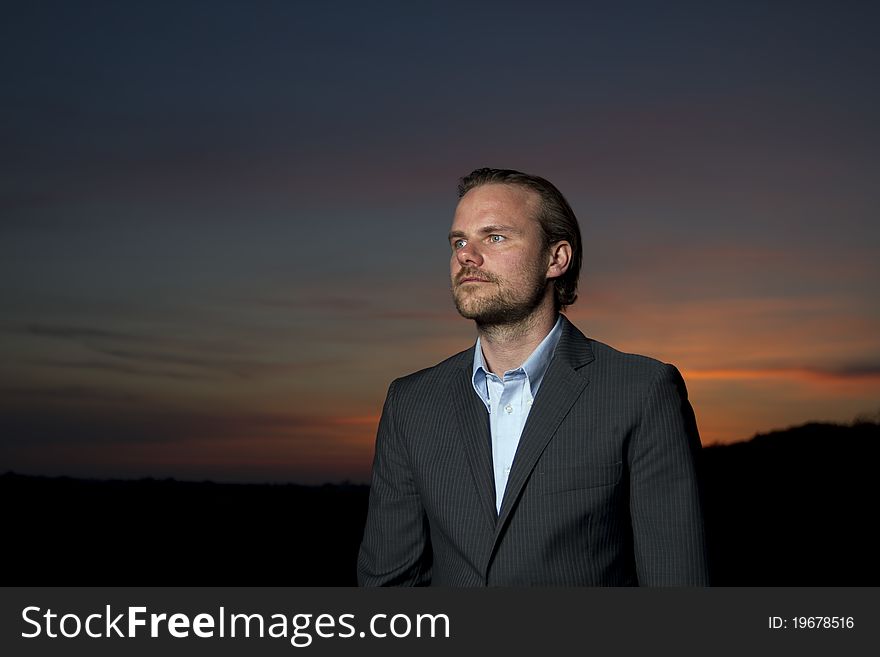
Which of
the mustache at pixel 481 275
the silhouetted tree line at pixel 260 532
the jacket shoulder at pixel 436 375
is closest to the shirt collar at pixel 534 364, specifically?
the jacket shoulder at pixel 436 375

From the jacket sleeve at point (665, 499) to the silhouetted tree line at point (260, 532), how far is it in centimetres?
321

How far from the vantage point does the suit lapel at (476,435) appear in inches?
134

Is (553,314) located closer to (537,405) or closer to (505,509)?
(537,405)

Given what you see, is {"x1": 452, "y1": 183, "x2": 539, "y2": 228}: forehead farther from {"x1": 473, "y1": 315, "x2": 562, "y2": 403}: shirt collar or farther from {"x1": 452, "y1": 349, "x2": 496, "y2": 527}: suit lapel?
{"x1": 452, "y1": 349, "x2": 496, "y2": 527}: suit lapel

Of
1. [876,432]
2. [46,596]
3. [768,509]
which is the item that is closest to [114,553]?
[46,596]

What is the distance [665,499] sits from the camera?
327cm

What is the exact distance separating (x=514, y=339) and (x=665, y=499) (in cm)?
85

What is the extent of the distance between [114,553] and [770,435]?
8.31m

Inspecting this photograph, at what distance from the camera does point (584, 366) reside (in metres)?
3.54

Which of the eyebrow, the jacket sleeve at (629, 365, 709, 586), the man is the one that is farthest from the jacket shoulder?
the jacket sleeve at (629, 365, 709, 586)

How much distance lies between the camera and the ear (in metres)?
3.72

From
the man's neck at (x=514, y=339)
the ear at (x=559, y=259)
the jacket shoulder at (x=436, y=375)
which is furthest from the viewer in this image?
the jacket shoulder at (x=436, y=375)

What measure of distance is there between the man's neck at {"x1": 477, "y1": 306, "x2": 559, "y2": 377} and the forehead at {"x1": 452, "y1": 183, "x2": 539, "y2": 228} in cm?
39

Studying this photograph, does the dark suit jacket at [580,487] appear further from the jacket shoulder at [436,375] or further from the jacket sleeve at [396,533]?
the jacket shoulder at [436,375]
